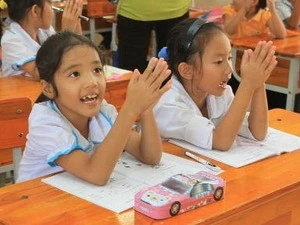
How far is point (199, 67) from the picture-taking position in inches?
73.6

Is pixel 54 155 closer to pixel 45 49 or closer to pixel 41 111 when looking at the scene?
pixel 41 111

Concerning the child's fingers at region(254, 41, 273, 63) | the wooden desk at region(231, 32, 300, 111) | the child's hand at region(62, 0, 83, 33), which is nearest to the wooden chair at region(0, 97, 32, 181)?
the child's fingers at region(254, 41, 273, 63)

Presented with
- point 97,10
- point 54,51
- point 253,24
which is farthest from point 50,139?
point 97,10

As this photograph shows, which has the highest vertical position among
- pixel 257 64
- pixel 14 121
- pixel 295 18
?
pixel 257 64

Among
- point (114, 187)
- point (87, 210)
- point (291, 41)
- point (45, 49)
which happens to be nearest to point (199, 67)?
point (45, 49)

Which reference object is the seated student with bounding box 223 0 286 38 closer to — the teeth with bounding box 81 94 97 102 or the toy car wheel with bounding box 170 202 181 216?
the teeth with bounding box 81 94 97 102

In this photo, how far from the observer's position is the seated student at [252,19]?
3.77 metres

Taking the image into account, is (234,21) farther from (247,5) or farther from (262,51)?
(262,51)

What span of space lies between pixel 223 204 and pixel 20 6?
1970 millimetres

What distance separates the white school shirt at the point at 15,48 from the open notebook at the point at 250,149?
131 centimetres

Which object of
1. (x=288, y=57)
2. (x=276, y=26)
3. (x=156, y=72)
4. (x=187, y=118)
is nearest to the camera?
(x=156, y=72)

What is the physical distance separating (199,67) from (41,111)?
543 mm

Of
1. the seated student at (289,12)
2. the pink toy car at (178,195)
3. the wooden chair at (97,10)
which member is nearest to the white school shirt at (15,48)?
the pink toy car at (178,195)

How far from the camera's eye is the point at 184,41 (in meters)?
1.89
